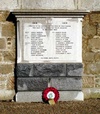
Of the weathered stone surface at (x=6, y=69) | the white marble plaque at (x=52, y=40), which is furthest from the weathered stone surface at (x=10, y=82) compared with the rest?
the white marble plaque at (x=52, y=40)

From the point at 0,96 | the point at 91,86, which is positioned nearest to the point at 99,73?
the point at 91,86

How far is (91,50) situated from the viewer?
24.2 ft

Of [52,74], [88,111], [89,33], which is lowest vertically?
[88,111]

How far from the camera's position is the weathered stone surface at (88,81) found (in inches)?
292

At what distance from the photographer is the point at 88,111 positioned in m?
6.35

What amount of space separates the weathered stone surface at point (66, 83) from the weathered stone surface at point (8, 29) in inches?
44.6

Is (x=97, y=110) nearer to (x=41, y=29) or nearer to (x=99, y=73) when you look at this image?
(x=99, y=73)

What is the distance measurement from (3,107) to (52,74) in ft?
3.74

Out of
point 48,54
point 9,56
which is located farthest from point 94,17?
point 9,56

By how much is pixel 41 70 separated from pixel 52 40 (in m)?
0.58

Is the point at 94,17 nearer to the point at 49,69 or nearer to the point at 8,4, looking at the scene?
the point at 49,69

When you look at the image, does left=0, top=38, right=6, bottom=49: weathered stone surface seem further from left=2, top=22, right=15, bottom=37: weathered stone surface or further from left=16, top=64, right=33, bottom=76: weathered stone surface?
left=16, top=64, right=33, bottom=76: weathered stone surface

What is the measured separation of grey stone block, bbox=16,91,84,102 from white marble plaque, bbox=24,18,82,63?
0.59 meters

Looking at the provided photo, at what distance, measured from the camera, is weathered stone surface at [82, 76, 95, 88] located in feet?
24.3
